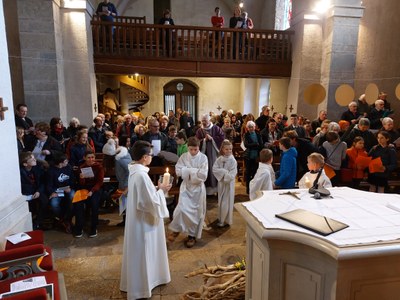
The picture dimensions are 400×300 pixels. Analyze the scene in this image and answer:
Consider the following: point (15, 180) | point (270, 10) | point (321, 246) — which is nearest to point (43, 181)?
point (15, 180)

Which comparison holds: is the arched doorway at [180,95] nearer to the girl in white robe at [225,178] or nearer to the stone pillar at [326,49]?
the stone pillar at [326,49]

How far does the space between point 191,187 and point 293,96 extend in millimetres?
6625

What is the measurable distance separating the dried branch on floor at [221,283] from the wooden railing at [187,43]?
6993 mm

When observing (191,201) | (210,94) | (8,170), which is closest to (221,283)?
(191,201)

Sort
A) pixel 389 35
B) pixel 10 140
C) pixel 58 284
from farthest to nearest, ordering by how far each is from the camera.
Answer: pixel 389 35, pixel 10 140, pixel 58 284

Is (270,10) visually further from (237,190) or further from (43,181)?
(43,181)

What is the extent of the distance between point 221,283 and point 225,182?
170cm

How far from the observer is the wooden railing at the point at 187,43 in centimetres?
879

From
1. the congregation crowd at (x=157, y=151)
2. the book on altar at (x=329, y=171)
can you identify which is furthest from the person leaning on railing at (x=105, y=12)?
the book on altar at (x=329, y=171)

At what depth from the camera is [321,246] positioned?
69.5 inches

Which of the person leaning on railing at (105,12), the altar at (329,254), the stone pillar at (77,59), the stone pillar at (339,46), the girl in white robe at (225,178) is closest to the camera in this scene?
the altar at (329,254)

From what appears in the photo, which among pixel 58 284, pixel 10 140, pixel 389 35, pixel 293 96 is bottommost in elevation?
pixel 58 284

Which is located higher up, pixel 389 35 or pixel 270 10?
pixel 270 10

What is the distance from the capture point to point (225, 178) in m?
4.64
